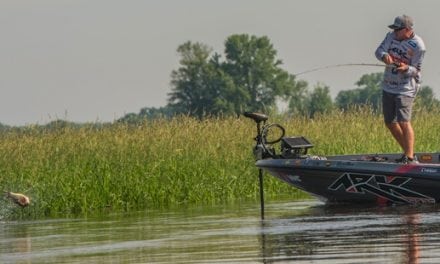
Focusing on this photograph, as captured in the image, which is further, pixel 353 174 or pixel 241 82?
pixel 241 82

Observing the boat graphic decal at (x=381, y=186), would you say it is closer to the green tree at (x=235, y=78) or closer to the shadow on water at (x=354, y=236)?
the shadow on water at (x=354, y=236)

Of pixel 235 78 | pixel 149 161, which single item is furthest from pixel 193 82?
pixel 149 161

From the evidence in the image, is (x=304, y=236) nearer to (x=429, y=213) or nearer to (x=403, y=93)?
(x=429, y=213)

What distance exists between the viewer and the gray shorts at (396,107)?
18.9 meters

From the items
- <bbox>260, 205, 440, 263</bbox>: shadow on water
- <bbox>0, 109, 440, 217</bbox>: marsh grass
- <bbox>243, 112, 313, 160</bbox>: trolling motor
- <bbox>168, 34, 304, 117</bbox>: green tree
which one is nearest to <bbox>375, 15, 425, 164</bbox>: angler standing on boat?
<bbox>260, 205, 440, 263</bbox>: shadow on water

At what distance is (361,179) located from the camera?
18906 millimetres

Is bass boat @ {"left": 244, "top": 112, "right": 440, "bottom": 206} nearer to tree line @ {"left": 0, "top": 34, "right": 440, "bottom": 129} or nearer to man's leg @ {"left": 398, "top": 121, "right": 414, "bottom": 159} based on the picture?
man's leg @ {"left": 398, "top": 121, "right": 414, "bottom": 159}

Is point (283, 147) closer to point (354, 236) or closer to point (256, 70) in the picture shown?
point (354, 236)

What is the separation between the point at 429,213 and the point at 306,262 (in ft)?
15.3

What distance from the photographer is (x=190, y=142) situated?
25.1 m

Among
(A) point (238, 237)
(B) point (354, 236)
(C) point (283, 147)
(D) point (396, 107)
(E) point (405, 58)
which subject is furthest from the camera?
(C) point (283, 147)

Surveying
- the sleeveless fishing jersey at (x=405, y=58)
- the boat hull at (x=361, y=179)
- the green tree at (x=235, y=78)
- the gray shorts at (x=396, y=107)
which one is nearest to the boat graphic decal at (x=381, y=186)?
the boat hull at (x=361, y=179)

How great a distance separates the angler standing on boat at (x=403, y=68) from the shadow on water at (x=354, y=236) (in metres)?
1.08

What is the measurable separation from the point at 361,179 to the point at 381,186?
0.27 m
